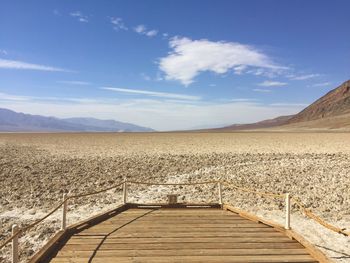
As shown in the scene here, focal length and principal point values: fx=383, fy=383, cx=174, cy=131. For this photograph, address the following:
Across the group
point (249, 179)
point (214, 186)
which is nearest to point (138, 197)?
point (214, 186)

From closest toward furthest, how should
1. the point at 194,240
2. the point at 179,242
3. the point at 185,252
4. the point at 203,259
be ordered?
the point at 203,259 < the point at 185,252 < the point at 179,242 < the point at 194,240

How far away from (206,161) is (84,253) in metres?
21.3

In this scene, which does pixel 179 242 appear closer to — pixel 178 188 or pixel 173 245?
pixel 173 245

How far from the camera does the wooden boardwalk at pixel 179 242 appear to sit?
23.7 ft

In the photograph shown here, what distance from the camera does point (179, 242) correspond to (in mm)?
8141

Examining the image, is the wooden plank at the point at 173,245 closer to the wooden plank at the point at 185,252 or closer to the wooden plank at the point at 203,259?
the wooden plank at the point at 185,252

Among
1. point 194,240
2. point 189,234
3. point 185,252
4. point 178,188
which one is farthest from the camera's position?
point 178,188

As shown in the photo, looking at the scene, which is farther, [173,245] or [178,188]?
[178,188]

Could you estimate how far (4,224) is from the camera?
12.9 metres

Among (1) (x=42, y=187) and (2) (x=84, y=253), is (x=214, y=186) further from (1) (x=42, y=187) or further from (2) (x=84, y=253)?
(2) (x=84, y=253)

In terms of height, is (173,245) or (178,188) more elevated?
(173,245)

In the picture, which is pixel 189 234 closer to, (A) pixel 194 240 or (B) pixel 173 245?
(A) pixel 194 240

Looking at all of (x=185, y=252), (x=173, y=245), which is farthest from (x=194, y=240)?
(x=185, y=252)

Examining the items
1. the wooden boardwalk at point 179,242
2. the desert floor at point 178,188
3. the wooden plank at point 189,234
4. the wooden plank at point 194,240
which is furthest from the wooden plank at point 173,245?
the desert floor at point 178,188
